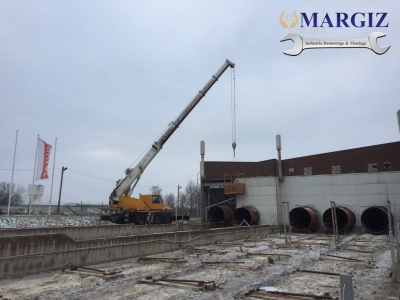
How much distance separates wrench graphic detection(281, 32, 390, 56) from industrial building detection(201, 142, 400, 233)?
15.8 metres

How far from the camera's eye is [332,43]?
292 inches

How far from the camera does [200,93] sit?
28141 millimetres

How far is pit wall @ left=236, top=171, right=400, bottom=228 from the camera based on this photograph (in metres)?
24.3

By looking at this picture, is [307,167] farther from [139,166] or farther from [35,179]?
[35,179]

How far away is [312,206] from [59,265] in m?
22.3

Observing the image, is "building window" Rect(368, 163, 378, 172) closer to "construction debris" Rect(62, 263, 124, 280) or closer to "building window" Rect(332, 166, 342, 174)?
"building window" Rect(332, 166, 342, 174)

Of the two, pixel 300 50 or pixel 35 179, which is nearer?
pixel 300 50

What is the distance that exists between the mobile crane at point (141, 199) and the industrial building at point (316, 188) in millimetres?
5308

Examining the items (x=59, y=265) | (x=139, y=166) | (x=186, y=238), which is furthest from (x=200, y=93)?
(x=59, y=265)

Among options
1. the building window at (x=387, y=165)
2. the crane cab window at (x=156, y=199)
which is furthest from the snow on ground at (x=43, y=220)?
the building window at (x=387, y=165)

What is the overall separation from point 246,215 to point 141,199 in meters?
9.57

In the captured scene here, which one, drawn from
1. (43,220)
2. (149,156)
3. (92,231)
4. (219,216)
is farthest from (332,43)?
(43,220)

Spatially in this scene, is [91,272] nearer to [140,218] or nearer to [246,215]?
[140,218]

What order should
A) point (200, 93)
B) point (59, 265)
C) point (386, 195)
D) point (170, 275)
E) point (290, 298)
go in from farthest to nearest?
point (200, 93)
point (386, 195)
point (59, 265)
point (170, 275)
point (290, 298)
